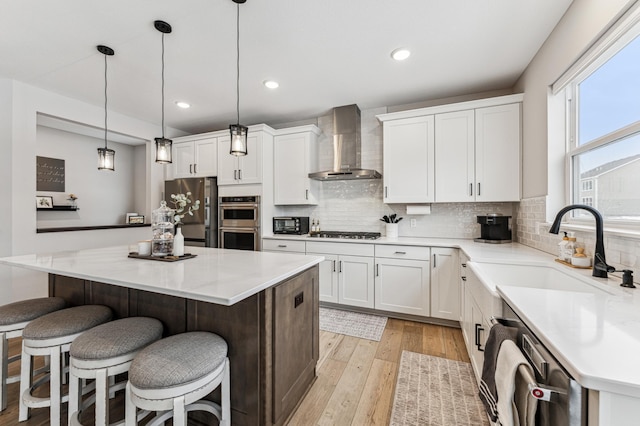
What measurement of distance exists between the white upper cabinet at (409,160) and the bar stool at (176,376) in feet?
8.55

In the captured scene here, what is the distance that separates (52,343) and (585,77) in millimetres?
3784

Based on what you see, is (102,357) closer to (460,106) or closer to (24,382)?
(24,382)

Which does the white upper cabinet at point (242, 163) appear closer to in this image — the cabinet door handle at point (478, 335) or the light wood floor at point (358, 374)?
the light wood floor at point (358, 374)

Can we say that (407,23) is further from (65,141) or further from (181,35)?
(65,141)

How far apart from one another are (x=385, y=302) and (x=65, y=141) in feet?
18.8

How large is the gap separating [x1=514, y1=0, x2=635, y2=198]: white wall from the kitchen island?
86.9 inches

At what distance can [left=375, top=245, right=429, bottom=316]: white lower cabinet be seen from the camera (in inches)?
112

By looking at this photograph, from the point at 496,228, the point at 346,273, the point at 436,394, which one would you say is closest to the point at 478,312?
the point at 436,394

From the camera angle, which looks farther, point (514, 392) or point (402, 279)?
point (402, 279)

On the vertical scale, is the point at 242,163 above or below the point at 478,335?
above

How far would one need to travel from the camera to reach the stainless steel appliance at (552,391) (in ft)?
2.12

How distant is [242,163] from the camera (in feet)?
12.5

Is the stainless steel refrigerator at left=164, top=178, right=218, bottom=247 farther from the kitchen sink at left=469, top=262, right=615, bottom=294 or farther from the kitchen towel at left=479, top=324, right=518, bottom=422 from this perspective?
the kitchen towel at left=479, top=324, right=518, bottom=422

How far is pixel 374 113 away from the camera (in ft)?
12.0
